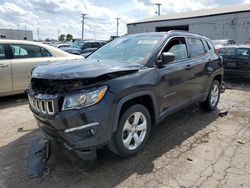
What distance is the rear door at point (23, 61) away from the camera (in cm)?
584

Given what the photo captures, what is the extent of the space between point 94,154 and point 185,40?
2.79 m

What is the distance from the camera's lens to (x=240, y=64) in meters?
8.84

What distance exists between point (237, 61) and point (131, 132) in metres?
7.32

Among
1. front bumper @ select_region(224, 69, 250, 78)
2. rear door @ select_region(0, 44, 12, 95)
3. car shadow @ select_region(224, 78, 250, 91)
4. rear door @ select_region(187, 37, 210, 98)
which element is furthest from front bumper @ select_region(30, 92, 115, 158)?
front bumper @ select_region(224, 69, 250, 78)

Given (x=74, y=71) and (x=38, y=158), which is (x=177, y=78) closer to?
(x=74, y=71)

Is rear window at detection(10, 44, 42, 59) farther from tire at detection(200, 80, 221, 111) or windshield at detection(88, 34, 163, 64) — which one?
tire at detection(200, 80, 221, 111)

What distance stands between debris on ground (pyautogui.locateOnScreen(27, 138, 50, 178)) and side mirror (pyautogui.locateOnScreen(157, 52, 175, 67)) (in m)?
2.10

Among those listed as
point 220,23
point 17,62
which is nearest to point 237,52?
point 17,62

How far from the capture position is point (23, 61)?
19.5 ft

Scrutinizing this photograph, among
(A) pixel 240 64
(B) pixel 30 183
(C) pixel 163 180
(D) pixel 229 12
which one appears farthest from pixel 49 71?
(D) pixel 229 12

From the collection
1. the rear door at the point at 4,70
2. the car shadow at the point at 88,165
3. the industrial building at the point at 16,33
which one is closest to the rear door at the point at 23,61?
the rear door at the point at 4,70

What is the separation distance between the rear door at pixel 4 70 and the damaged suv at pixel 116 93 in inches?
108

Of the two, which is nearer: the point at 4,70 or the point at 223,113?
the point at 223,113

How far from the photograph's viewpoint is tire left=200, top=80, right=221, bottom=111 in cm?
528
